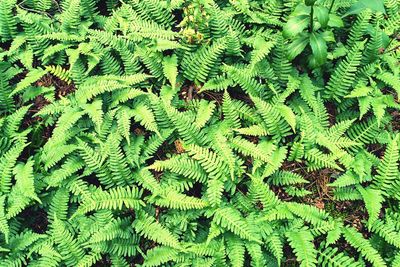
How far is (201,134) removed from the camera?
5832 mm

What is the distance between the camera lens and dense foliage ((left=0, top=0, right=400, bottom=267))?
17.7ft

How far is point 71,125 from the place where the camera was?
18.7 ft

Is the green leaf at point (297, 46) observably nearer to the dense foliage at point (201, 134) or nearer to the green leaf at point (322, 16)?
the dense foliage at point (201, 134)

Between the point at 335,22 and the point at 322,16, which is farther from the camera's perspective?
the point at 335,22

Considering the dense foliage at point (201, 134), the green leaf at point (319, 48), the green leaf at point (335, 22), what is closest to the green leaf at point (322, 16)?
the dense foliage at point (201, 134)

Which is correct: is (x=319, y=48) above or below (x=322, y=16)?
below

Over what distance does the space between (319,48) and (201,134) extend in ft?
6.67

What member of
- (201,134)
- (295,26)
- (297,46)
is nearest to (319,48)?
(297,46)

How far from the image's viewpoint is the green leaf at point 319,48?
228 inches

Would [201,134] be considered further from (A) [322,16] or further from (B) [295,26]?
(A) [322,16]

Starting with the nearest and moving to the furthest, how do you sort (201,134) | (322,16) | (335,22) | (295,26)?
(322,16) → (295,26) → (201,134) → (335,22)

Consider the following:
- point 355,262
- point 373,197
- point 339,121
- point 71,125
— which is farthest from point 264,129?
point 71,125

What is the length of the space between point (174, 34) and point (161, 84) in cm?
77

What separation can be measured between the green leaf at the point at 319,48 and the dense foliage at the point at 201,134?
1cm
